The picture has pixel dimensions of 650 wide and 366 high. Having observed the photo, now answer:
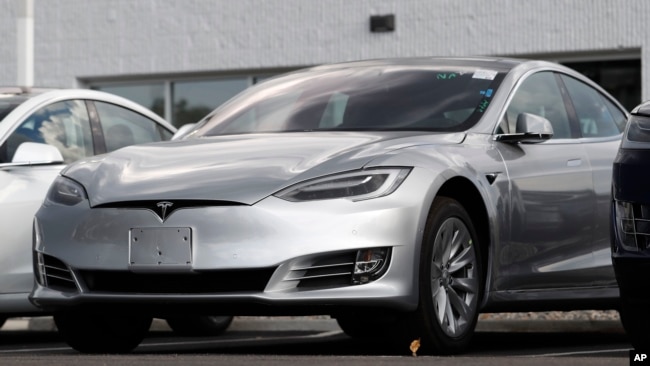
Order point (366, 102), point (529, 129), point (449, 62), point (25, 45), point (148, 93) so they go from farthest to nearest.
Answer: point (148, 93) → point (25, 45) → point (449, 62) → point (366, 102) → point (529, 129)

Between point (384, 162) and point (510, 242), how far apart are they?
1.04 meters

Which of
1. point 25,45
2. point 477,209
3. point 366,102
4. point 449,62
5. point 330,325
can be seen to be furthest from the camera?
point 25,45

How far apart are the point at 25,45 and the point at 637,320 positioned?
29.1 ft

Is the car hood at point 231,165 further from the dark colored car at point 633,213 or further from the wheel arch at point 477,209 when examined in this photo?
the dark colored car at point 633,213

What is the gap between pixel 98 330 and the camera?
279 inches

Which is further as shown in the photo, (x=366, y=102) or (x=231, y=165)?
(x=366, y=102)

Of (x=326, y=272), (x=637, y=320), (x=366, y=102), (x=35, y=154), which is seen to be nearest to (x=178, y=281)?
(x=326, y=272)

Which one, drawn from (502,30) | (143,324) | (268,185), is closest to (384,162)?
(268,185)

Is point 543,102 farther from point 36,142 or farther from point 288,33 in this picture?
point 288,33

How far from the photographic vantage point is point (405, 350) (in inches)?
256

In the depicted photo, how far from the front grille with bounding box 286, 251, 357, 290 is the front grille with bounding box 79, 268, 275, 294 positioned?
13 cm

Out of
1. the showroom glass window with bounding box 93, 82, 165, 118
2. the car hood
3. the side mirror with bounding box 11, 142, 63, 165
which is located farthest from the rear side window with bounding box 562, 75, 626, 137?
the showroom glass window with bounding box 93, 82, 165, 118

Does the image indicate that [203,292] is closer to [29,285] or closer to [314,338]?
[29,285]

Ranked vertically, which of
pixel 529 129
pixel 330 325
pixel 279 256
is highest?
pixel 529 129
